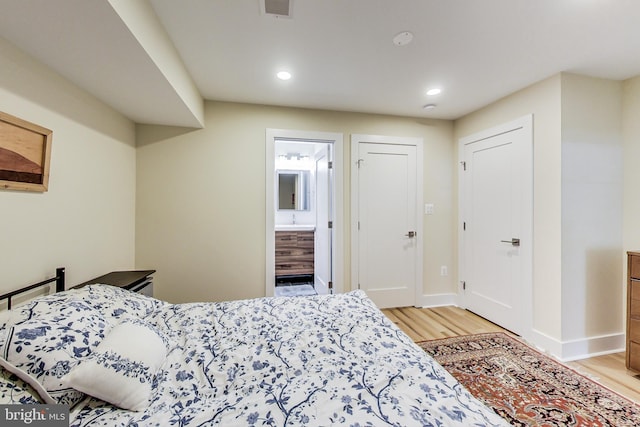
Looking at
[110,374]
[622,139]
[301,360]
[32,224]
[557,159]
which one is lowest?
[301,360]

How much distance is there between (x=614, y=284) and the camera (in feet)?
7.75

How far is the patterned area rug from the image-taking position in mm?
1588

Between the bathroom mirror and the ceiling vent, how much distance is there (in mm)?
3397

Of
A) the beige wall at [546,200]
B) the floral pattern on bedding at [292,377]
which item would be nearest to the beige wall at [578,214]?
the beige wall at [546,200]

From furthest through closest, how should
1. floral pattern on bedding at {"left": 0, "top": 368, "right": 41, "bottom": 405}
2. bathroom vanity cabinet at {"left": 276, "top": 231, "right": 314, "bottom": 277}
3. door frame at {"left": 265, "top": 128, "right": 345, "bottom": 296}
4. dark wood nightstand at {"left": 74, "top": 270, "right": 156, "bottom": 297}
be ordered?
bathroom vanity cabinet at {"left": 276, "top": 231, "right": 314, "bottom": 277}, door frame at {"left": 265, "top": 128, "right": 345, "bottom": 296}, dark wood nightstand at {"left": 74, "top": 270, "right": 156, "bottom": 297}, floral pattern on bedding at {"left": 0, "top": 368, "right": 41, "bottom": 405}

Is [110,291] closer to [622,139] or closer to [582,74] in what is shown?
[582,74]

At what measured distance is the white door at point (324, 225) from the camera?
3340mm

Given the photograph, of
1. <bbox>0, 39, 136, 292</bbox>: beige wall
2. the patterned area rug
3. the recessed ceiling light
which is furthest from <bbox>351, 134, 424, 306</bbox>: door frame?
<bbox>0, 39, 136, 292</bbox>: beige wall

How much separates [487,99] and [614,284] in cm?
207

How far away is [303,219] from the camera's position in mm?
5102

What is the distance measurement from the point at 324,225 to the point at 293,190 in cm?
168

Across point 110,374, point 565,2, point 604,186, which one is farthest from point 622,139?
point 110,374

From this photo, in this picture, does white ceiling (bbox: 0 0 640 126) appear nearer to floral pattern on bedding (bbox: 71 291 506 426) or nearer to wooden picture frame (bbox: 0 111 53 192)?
wooden picture frame (bbox: 0 111 53 192)

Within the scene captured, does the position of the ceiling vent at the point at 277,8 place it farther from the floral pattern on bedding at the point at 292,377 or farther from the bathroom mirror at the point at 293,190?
the bathroom mirror at the point at 293,190
